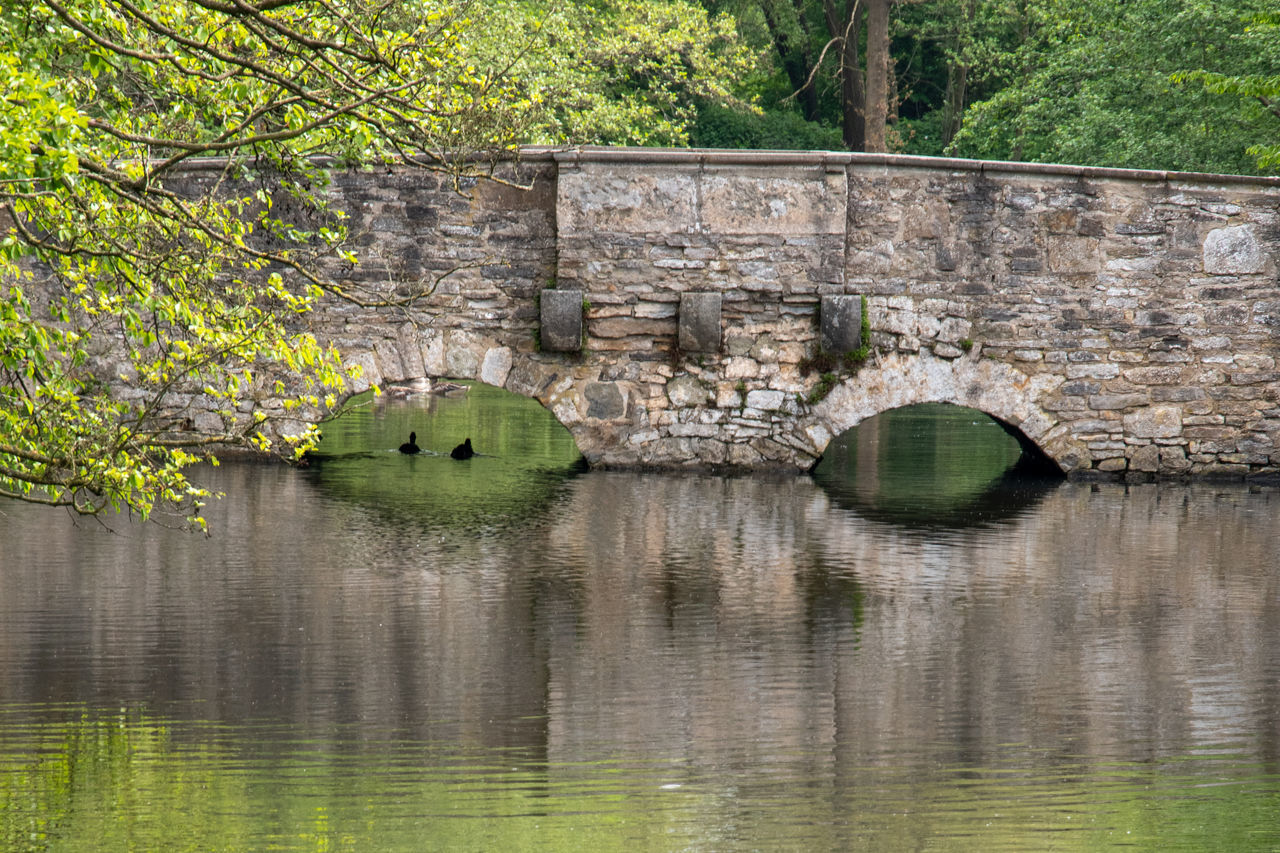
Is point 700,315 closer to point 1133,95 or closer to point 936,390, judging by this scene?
point 936,390

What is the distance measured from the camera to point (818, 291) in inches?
428

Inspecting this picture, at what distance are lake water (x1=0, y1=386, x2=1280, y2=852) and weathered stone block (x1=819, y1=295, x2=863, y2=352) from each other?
4.59ft

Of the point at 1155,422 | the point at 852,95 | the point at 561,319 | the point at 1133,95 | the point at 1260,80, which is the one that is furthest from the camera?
the point at 852,95

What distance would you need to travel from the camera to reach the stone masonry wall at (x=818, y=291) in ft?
35.2

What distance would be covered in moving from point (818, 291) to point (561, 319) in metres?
1.94

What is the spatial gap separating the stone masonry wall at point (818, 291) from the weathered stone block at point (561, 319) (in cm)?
14

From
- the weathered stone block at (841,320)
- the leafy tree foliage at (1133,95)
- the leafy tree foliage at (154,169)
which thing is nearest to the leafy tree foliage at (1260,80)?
the leafy tree foliage at (1133,95)

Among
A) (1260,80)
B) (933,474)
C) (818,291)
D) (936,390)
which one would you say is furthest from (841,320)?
(1260,80)

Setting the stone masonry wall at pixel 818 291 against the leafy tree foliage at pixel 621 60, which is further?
the leafy tree foliage at pixel 621 60

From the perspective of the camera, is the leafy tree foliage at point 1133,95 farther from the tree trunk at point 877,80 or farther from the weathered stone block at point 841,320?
the weathered stone block at point 841,320

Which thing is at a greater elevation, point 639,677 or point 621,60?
point 621,60

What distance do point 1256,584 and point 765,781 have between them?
437 cm

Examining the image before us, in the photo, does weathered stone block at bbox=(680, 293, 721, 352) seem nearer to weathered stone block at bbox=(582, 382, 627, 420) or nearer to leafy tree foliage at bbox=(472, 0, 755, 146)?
weathered stone block at bbox=(582, 382, 627, 420)

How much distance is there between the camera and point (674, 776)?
430cm
